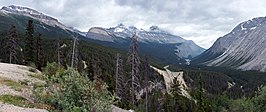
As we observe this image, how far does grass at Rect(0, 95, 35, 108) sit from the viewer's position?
29.8 metres

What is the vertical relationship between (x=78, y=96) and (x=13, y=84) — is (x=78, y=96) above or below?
below

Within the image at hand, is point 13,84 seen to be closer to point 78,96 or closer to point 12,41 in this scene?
point 78,96

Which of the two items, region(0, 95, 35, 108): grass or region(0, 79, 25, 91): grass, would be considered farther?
region(0, 79, 25, 91): grass

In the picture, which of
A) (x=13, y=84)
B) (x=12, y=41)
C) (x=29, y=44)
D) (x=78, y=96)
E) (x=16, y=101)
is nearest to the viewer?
(x=16, y=101)

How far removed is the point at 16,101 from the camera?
1200 inches

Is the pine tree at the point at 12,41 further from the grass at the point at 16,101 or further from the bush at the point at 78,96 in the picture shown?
the bush at the point at 78,96

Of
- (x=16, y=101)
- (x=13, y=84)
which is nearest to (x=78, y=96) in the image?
(x=16, y=101)

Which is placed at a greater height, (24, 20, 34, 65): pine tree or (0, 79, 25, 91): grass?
(24, 20, 34, 65): pine tree

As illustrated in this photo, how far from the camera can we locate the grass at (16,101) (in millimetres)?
29766

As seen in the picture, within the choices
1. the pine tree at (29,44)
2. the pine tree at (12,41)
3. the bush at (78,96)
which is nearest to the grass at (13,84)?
the bush at (78,96)

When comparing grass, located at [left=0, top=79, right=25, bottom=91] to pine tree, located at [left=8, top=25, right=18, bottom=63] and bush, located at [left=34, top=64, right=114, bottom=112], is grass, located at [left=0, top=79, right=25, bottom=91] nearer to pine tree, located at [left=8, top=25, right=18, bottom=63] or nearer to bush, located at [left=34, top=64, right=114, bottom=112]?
bush, located at [left=34, top=64, right=114, bottom=112]

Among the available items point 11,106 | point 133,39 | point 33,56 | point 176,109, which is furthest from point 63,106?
point 176,109

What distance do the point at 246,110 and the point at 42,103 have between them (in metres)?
73.8

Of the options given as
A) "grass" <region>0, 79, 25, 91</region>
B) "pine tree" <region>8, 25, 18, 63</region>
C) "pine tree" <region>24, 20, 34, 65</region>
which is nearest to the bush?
"grass" <region>0, 79, 25, 91</region>
